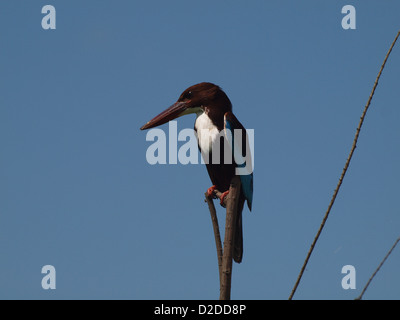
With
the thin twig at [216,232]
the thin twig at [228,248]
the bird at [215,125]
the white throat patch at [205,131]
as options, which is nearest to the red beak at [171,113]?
the bird at [215,125]

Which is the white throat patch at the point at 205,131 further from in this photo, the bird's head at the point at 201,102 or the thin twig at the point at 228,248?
the thin twig at the point at 228,248

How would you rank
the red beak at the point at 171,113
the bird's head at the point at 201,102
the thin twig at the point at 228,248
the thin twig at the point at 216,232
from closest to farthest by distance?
the thin twig at the point at 228,248 → the thin twig at the point at 216,232 → the red beak at the point at 171,113 → the bird's head at the point at 201,102

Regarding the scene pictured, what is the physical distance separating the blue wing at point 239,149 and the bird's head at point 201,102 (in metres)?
0.10

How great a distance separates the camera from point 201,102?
14.2 ft

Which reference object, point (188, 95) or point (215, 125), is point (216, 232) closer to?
point (215, 125)

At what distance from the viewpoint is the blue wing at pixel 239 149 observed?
419 cm

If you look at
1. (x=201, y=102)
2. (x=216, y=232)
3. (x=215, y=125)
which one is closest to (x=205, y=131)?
(x=215, y=125)

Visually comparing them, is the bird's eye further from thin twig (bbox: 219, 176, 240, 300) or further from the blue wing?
thin twig (bbox: 219, 176, 240, 300)

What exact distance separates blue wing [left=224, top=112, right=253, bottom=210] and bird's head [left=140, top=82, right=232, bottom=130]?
0.10 metres

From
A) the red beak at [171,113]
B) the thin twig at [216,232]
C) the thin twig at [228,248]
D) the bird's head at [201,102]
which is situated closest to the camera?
the thin twig at [228,248]

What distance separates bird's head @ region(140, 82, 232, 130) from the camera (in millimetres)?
4289
